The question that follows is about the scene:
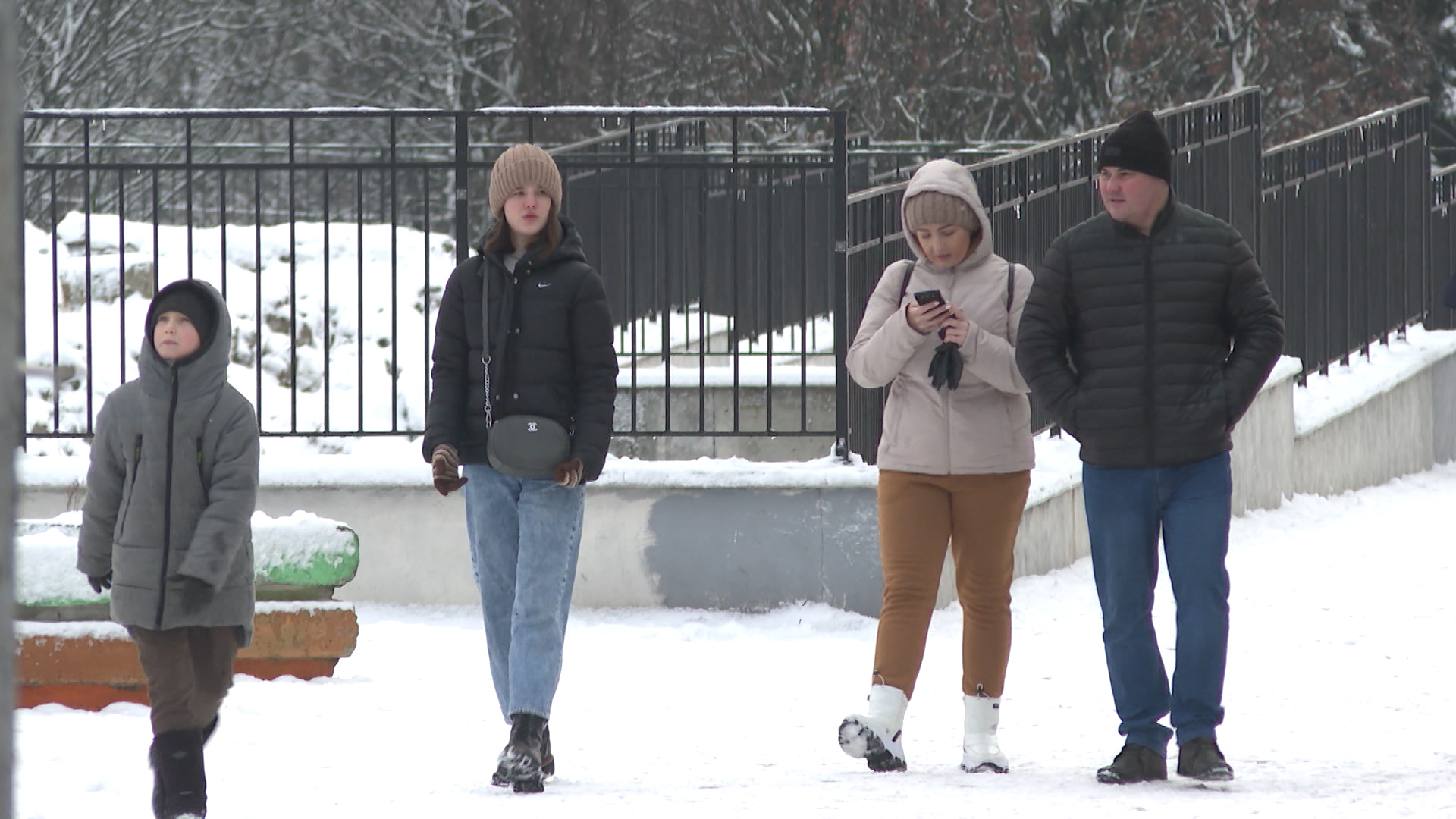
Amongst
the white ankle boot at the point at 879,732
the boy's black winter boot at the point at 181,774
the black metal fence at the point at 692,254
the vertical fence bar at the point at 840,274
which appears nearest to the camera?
the boy's black winter boot at the point at 181,774

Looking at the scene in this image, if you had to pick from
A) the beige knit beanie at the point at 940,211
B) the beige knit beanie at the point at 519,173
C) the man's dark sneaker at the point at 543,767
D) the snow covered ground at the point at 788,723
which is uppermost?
the beige knit beanie at the point at 519,173

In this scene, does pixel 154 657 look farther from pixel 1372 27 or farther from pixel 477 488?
pixel 1372 27

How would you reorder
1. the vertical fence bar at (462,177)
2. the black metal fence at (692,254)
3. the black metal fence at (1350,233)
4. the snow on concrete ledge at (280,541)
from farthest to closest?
the black metal fence at (1350,233) → the black metal fence at (692,254) → the vertical fence bar at (462,177) → the snow on concrete ledge at (280,541)

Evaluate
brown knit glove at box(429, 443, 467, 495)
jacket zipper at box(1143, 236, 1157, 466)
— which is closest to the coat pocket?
brown knit glove at box(429, 443, 467, 495)

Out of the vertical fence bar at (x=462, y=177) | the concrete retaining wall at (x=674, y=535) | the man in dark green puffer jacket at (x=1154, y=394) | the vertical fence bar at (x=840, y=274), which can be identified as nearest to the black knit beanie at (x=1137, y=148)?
the man in dark green puffer jacket at (x=1154, y=394)

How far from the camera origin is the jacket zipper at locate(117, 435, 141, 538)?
15.4 ft

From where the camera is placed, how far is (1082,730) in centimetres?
616

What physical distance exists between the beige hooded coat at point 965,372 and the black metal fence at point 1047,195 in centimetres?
245

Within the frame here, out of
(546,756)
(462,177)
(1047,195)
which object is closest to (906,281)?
(546,756)

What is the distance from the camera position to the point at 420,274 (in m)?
13.4

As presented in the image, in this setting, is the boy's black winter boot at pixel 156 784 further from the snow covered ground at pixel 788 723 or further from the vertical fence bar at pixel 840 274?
the vertical fence bar at pixel 840 274

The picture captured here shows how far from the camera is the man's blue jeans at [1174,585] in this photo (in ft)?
16.9

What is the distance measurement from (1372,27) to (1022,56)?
4212 millimetres

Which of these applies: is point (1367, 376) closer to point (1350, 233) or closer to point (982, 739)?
point (1350, 233)
